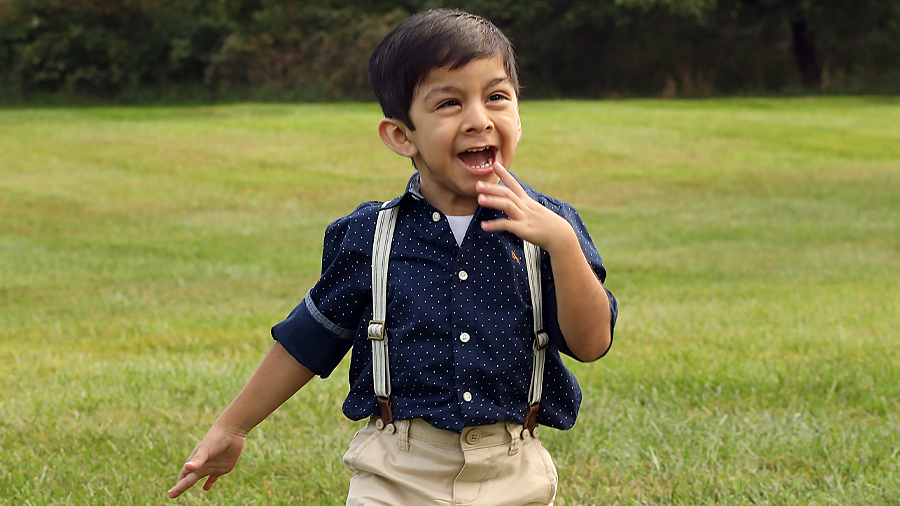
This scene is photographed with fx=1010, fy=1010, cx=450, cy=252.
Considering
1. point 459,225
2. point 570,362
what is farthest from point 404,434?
point 570,362

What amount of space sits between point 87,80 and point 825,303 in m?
33.1

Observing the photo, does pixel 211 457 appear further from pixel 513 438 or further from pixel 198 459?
pixel 513 438

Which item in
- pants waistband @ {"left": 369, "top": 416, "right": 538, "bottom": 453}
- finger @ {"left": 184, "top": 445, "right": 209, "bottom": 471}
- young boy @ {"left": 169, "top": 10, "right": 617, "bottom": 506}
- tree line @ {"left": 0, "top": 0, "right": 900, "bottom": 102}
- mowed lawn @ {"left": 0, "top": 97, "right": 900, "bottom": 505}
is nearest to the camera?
young boy @ {"left": 169, "top": 10, "right": 617, "bottom": 506}

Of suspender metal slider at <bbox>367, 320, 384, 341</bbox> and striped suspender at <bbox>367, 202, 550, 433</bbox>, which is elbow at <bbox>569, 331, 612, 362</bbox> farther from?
suspender metal slider at <bbox>367, 320, 384, 341</bbox>

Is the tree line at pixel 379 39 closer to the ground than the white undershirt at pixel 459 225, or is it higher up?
closer to the ground

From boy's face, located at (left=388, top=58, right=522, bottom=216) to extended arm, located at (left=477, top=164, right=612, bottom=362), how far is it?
0.08m

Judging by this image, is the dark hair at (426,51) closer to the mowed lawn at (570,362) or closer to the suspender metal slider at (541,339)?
the suspender metal slider at (541,339)

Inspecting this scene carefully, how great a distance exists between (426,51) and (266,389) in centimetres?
87

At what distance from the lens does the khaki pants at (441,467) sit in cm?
217

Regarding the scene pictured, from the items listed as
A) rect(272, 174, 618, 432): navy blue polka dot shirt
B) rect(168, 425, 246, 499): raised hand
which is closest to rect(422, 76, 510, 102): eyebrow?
rect(272, 174, 618, 432): navy blue polka dot shirt

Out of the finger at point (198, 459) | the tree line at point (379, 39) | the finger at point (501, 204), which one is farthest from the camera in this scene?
the tree line at point (379, 39)

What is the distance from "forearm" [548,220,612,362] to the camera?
78.0 inches

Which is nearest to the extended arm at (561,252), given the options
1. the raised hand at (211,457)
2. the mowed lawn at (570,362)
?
the raised hand at (211,457)

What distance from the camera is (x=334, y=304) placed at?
2.25 m
